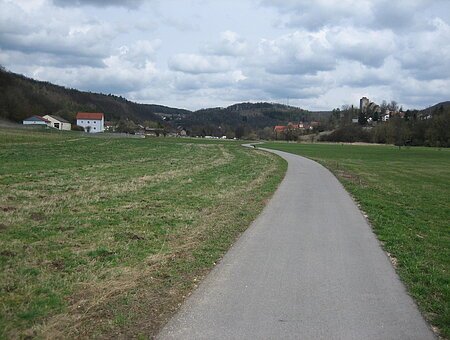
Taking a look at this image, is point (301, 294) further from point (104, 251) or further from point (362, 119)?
point (362, 119)

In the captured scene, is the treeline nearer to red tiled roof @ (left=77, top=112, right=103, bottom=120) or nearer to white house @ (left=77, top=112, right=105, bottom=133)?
white house @ (left=77, top=112, right=105, bottom=133)

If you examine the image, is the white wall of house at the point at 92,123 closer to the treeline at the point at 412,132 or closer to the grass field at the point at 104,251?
the treeline at the point at 412,132

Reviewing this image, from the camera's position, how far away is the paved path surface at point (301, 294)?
4785 mm

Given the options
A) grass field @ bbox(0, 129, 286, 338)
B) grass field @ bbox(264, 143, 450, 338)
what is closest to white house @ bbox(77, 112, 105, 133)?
grass field @ bbox(0, 129, 286, 338)

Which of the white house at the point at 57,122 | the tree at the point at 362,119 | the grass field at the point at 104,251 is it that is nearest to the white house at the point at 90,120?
the white house at the point at 57,122

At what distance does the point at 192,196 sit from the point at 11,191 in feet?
18.2

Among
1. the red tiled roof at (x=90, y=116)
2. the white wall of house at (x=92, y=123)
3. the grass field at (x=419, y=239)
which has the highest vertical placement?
the red tiled roof at (x=90, y=116)

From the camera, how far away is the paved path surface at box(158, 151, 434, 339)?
4785 mm

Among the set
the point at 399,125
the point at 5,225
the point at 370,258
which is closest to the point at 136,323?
the point at 370,258

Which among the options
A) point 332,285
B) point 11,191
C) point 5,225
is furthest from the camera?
point 11,191

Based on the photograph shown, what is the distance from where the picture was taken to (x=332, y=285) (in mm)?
6348

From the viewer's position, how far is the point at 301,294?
5.91 meters

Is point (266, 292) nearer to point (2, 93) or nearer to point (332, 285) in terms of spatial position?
point (332, 285)

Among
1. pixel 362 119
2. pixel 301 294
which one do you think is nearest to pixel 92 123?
pixel 362 119
